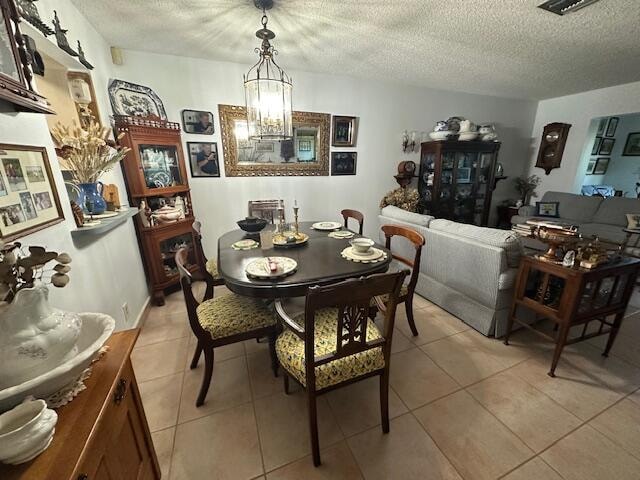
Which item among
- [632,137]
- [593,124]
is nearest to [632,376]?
[593,124]

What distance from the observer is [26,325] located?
0.59 m

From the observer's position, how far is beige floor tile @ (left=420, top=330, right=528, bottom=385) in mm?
1732

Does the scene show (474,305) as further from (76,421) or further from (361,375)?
(76,421)

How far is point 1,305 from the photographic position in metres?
0.55

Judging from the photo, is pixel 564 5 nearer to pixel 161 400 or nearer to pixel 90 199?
pixel 90 199

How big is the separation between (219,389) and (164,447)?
38 centimetres

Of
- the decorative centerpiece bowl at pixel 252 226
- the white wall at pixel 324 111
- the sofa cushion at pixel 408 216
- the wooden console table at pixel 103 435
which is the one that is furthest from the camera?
the white wall at pixel 324 111

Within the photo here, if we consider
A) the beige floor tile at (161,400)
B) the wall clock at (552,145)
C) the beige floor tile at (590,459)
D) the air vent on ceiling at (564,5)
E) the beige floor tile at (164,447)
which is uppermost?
the air vent on ceiling at (564,5)

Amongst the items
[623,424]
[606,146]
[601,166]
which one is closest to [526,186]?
[601,166]

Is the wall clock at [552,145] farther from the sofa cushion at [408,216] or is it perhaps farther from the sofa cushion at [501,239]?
the sofa cushion at [501,239]

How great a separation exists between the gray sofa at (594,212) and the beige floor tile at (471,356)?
2435mm

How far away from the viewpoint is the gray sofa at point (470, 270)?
1894mm

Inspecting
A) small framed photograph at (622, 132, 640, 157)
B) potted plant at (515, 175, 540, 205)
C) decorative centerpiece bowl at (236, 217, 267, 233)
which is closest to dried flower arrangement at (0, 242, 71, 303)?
decorative centerpiece bowl at (236, 217, 267, 233)

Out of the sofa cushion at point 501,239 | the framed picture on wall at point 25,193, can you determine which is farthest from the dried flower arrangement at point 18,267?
the sofa cushion at point 501,239
